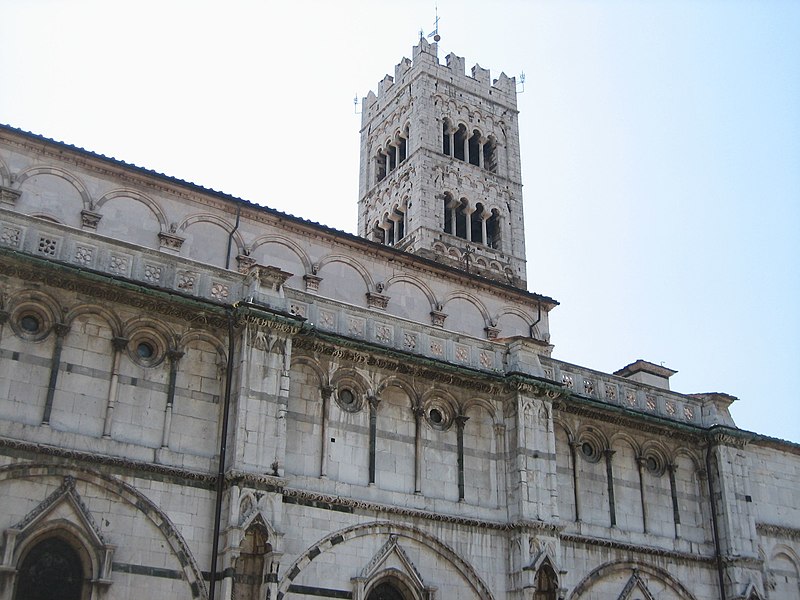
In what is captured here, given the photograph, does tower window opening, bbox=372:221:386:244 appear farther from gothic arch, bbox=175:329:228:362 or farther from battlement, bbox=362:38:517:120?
gothic arch, bbox=175:329:228:362

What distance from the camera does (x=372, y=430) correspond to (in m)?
28.2

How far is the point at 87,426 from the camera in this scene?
23953 mm

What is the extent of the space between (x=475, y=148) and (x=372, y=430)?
99.3 ft

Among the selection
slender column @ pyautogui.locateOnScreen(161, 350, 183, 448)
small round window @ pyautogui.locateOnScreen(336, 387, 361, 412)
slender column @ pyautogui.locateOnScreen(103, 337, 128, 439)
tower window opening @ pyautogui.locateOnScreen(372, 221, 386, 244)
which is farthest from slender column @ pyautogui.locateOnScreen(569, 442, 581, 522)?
tower window opening @ pyautogui.locateOnScreen(372, 221, 386, 244)

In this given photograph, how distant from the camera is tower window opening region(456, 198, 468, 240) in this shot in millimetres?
51438

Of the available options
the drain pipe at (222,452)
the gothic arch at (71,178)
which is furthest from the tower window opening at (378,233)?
the drain pipe at (222,452)

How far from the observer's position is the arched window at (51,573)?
22031 mm

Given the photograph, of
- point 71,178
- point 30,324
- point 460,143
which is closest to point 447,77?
point 460,143

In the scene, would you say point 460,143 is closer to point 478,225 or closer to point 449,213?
point 478,225

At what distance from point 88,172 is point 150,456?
482 inches

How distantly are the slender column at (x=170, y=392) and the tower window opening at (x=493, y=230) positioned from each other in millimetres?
28495

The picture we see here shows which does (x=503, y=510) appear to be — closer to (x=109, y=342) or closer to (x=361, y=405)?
(x=361, y=405)

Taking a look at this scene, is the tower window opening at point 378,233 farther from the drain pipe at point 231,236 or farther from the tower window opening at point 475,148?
the drain pipe at point 231,236

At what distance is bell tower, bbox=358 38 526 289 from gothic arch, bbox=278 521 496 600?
73.5 ft
